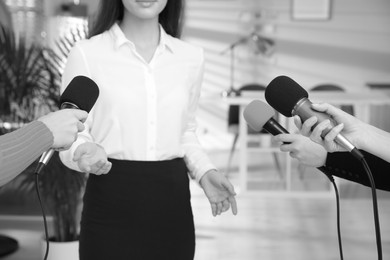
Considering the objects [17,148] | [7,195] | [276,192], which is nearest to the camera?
[17,148]

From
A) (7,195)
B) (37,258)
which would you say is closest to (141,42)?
(37,258)

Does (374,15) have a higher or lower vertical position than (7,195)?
higher

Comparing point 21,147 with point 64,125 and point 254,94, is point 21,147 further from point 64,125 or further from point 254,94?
point 254,94

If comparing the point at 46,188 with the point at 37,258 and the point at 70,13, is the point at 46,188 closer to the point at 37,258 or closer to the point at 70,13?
the point at 37,258

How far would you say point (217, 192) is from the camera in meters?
1.62

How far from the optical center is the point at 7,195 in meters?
4.71

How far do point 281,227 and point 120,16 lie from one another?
2830mm

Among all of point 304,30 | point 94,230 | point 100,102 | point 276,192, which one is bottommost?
point 276,192

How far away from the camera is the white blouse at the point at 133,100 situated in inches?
61.6

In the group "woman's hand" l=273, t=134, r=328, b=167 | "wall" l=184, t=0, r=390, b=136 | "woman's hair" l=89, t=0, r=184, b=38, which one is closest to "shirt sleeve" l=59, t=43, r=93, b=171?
"woman's hair" l=89, t=0, r=184, b=38

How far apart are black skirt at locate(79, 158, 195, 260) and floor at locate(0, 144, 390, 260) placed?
203 cm

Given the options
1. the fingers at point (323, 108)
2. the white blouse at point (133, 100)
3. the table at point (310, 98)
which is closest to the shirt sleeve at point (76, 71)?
the white blouse at point (133, 100)

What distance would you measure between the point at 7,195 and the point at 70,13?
3172 millimetres

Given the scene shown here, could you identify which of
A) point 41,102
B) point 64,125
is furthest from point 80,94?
point 41,102
